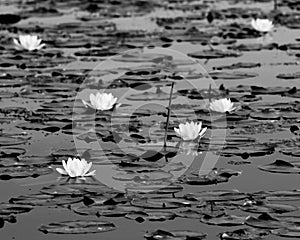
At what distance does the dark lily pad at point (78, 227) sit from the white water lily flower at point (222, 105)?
204 cm

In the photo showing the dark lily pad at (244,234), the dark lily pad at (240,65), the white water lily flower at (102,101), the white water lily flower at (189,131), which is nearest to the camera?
the dark lily pad at (244,234)

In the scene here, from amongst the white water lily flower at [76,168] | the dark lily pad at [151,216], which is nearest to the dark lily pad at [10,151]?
the white water lily flower at [76,168]

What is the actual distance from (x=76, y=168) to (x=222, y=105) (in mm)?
1597

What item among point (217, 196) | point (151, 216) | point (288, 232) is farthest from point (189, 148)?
point (288, 232)

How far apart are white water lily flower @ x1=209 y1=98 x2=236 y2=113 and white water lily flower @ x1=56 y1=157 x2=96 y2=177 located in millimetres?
1499

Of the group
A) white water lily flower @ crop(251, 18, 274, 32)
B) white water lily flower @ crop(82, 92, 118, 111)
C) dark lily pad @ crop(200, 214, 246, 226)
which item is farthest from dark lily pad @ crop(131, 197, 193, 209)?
white water lily flower @ crop(251, 18, 274, 32)

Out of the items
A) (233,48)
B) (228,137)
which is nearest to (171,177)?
(228,137)

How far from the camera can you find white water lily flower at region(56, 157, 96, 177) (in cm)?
445

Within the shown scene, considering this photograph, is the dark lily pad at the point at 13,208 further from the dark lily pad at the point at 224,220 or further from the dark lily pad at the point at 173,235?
the dark lily pad at the point at 224,220

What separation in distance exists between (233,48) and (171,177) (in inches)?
161

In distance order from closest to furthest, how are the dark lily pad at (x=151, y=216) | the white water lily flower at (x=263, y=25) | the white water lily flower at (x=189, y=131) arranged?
the dark lily pad at (x=151, y=216)
the white water lily flower at (x=189, y=131)
the white water lily flower at (x=263, y=25)

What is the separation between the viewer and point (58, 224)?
12.7 feet

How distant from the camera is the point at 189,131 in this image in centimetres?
508

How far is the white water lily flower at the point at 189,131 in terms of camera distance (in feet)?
16.6
